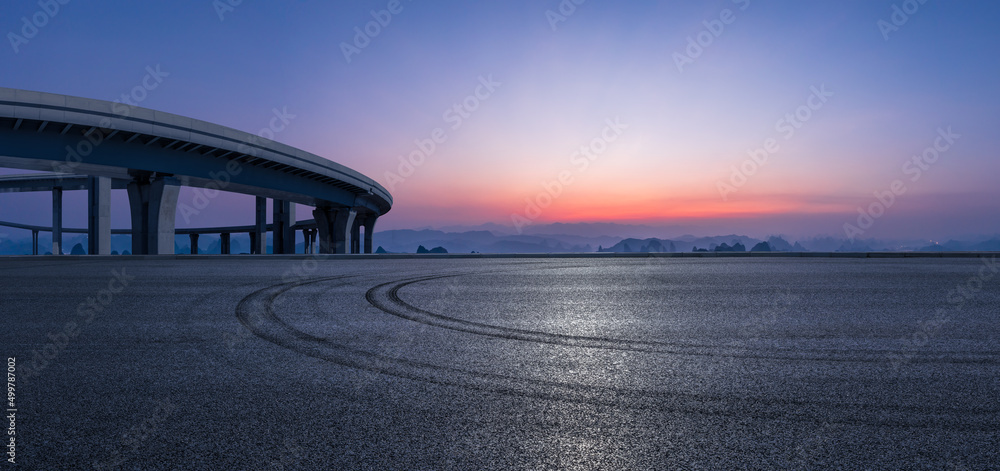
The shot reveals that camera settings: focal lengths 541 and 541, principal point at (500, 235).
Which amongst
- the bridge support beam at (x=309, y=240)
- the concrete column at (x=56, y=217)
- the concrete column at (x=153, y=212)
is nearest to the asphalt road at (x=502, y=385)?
the concrete column at (x=153, y=212)

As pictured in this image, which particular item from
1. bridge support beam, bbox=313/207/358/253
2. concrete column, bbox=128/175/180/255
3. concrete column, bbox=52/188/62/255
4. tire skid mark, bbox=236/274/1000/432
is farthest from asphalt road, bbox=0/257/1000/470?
concrete column, bbox=52/188/62/255

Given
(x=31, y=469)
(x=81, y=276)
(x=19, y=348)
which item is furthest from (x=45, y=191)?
(x=31, y=469)

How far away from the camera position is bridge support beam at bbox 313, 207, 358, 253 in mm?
55469

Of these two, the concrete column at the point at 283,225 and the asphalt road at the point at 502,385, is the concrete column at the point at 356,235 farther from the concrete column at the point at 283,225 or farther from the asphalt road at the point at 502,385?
the asphalt road at the point at 502,385

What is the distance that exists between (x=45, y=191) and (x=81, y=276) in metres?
60.8

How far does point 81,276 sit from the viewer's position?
15312 millimetres

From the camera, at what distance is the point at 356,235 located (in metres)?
78.9

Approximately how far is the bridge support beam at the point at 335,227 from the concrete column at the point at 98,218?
18.0 m

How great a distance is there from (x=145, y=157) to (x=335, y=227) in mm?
24185

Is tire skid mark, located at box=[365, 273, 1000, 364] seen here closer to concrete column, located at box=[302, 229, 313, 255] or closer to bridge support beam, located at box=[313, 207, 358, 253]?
bridge support beam, located at box=[313, 207, 358, 253]

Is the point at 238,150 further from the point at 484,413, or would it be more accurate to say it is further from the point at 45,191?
the point at 45,191

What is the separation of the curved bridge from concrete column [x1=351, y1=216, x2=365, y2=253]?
25.3 metres

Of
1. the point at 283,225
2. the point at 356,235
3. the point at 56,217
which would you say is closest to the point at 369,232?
the point at 356,235

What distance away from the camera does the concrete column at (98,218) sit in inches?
1689
